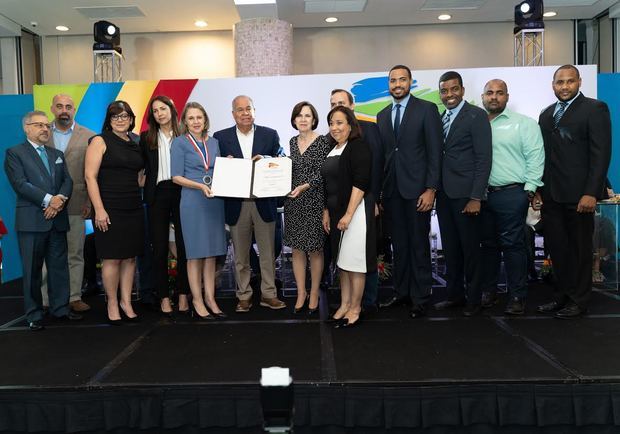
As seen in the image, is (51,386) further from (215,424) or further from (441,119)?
(441,119)

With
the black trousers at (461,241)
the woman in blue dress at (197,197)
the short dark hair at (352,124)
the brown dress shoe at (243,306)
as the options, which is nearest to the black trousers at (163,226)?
the woman in blue dress at (197,197)

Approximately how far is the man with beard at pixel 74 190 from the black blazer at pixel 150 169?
2.71ft

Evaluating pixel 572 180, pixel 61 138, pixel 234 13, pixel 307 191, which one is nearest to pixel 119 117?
pixel 61 138

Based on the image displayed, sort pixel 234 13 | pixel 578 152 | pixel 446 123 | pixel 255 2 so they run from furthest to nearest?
pixel 234 13 → pixel 255 2 → pixel 446 123 → pixel 578 152

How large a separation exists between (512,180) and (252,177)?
6.04 feet

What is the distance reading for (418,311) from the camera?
146 inches

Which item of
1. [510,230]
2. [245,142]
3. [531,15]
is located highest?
[531,15]

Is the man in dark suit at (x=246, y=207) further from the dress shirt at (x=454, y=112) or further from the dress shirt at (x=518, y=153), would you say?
the dress shirt at (x=518, y=153)

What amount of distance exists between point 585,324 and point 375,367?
172 centimetres

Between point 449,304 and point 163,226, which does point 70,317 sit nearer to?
point 163,226

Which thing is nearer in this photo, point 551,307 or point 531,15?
point 551,307

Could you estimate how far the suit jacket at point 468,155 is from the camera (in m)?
3.51

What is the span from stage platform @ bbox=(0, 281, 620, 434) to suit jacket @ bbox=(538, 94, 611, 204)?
95 cm

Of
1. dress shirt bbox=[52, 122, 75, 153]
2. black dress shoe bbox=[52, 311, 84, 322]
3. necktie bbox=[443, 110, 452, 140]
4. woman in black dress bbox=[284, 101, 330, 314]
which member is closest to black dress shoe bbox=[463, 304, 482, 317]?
woman in black dress bbox=[284, 101, 330, 314]
